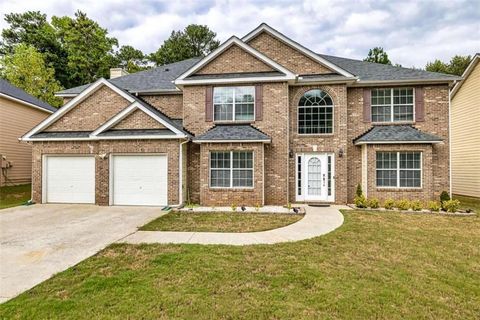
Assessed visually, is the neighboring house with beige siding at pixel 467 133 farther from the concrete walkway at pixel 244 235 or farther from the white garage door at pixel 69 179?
the white garage door at pixel 69 179

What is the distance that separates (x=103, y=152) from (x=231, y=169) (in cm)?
584

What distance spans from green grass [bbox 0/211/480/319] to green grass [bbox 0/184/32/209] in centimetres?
1048

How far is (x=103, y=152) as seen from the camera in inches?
448

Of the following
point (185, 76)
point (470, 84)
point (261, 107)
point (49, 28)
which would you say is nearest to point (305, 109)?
point (261, 107)

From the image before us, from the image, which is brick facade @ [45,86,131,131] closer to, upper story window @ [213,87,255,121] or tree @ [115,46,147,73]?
upper story window @ [213,87,255,121]

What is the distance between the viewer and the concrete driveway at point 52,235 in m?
4.58

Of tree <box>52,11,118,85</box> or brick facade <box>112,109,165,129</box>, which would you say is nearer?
brick facade <box>112,109,165,129</box>

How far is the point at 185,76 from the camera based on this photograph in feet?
39.7

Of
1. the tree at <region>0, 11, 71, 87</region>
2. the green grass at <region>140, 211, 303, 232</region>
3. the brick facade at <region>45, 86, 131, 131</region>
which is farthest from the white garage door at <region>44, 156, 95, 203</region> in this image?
the tree at <region>0, 11, 71, 87</region>

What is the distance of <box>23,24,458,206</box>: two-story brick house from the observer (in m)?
11.2

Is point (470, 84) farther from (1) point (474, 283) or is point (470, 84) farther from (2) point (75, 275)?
(2) point (75, 275)

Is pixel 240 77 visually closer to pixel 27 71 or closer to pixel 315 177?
pixel 315 177

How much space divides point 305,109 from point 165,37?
1216 inches

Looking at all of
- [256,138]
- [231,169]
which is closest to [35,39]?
[231,169]
